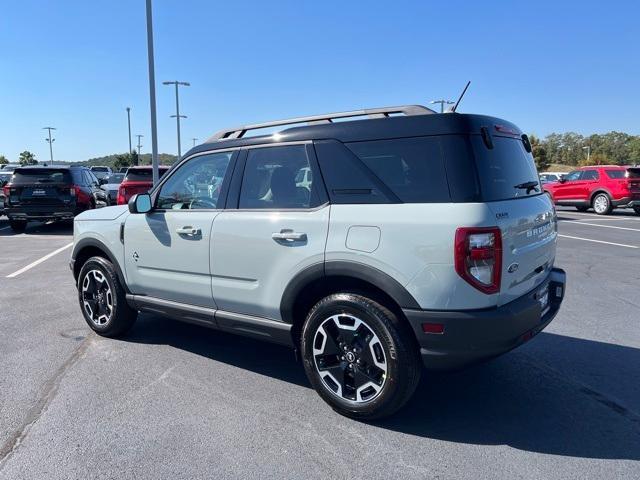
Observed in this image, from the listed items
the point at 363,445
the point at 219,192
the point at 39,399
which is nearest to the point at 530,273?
the point at 363,445

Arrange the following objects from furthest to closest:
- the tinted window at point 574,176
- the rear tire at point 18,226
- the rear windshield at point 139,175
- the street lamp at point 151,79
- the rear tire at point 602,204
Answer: the tinted window at point 574,176
the rear tire at point 602,204
the street lamp at point 151,79
the rear windshield at point 139,175
the rear tire at point 18,226

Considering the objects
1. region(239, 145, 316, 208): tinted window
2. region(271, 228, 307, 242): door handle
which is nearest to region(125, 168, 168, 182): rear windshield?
region(239, 145, 316, 208): tinted window

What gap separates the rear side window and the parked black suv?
1801 cm

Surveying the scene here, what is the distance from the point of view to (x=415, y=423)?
11.1 feet

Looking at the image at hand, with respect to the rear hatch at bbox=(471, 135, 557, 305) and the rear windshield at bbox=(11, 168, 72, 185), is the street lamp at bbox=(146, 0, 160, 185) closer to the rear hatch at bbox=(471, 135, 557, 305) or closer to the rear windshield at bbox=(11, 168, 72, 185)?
the rear windshield at bbox=(11, 168, 72, 185)

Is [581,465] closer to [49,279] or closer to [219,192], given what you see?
[219,192]

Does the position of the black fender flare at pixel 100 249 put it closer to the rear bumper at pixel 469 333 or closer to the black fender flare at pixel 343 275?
the black fender flare at pixel 343 275

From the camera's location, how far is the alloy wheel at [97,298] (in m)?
5.06

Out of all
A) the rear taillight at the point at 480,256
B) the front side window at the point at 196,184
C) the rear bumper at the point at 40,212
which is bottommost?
the rear bumper at the point at 40,212

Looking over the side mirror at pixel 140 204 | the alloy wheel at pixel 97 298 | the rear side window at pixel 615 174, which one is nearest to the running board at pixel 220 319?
the alloy wheel at pixel 97 298

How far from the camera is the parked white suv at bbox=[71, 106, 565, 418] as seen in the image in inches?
119

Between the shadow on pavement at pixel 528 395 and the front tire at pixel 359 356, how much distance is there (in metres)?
0.25

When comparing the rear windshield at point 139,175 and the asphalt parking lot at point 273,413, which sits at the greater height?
the rear windshield at point 139,175

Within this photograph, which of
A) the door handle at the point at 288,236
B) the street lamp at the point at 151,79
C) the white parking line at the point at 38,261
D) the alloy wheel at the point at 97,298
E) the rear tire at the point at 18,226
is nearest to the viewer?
the door handle at the point at 288,236
